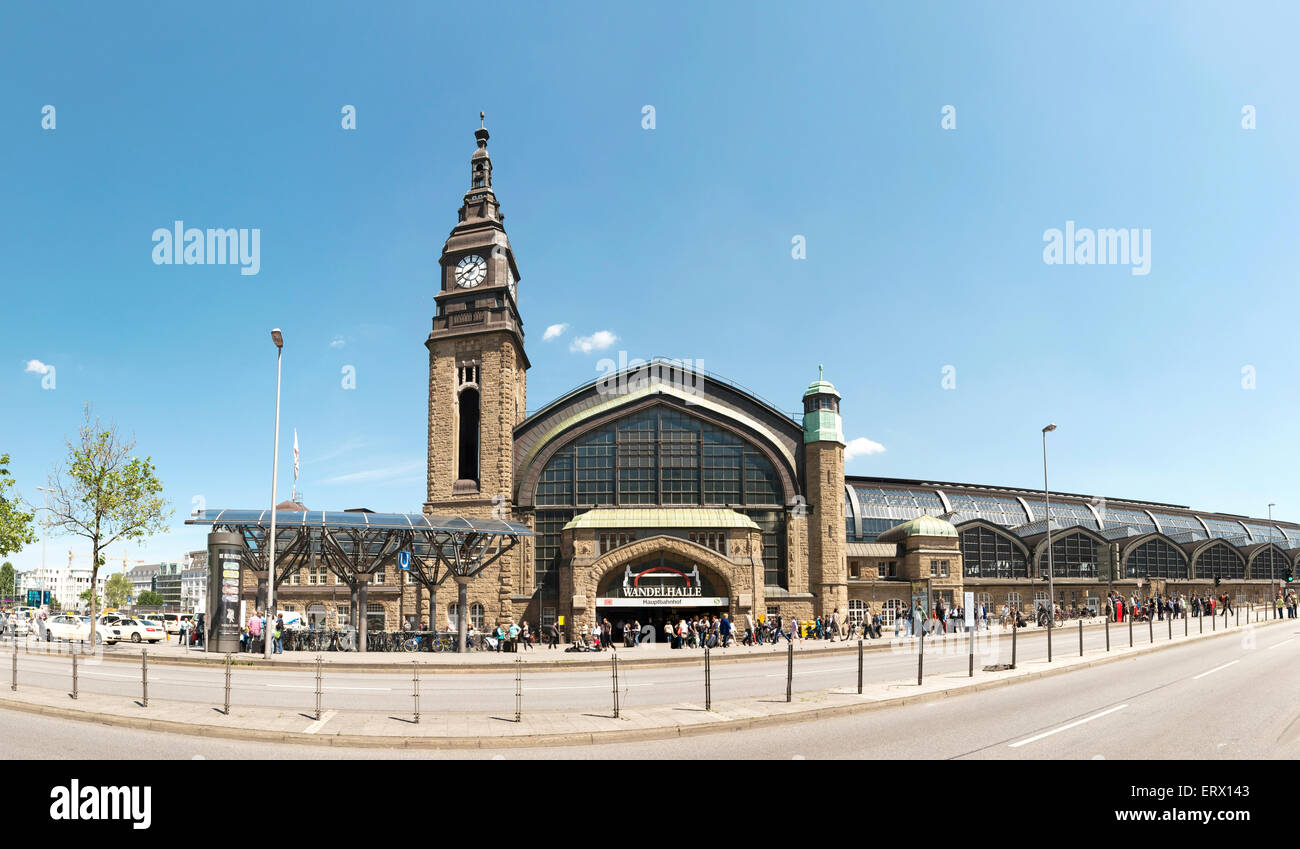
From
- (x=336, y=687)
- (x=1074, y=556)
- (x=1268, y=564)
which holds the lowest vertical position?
(x=1268, y=564)

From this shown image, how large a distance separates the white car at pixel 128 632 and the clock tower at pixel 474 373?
16.9 metres

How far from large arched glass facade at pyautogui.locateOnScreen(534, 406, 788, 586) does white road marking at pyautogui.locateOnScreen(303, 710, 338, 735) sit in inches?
1457

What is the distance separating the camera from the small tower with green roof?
167 feet

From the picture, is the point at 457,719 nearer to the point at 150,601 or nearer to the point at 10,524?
the point at 10,524

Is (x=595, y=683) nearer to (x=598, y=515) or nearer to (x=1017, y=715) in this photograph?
(x=1017, y=715)

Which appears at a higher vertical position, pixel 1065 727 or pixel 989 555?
pixel 1065 727

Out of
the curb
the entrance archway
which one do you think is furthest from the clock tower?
the curb

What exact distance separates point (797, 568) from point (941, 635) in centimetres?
980

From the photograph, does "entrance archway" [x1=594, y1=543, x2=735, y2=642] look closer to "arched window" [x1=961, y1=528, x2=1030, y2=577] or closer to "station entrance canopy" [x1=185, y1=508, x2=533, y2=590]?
"station entrance canopy" [x1=185, y1=508, x2=533, y2=590]

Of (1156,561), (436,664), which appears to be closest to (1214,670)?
(436,664)

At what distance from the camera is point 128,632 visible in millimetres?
43500

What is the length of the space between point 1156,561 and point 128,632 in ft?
289
